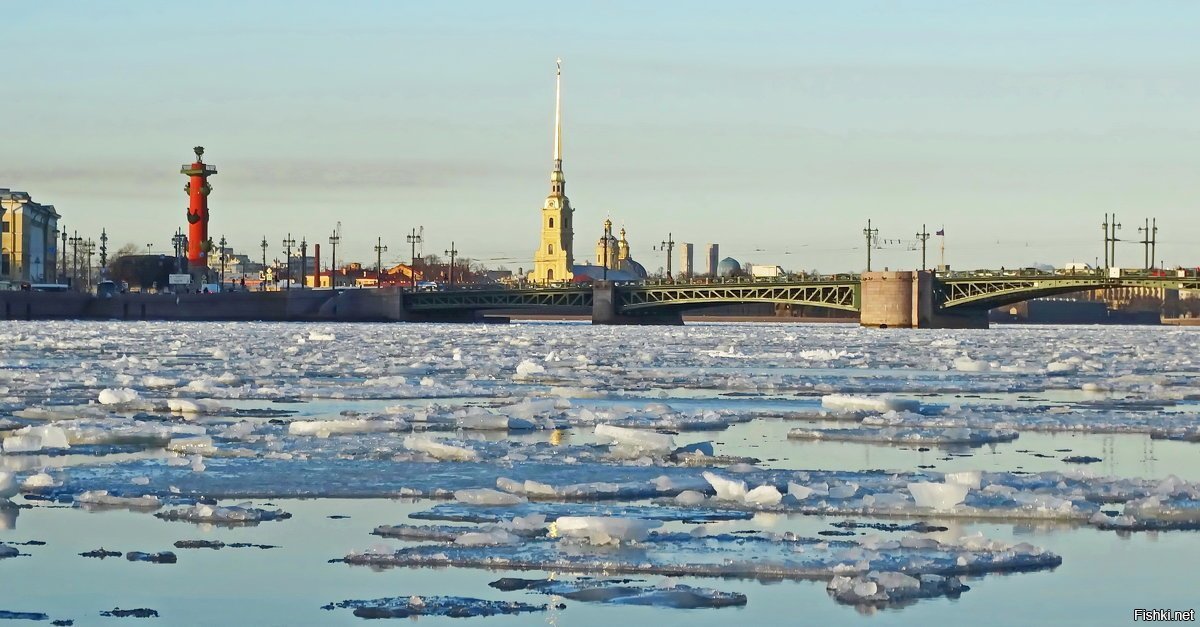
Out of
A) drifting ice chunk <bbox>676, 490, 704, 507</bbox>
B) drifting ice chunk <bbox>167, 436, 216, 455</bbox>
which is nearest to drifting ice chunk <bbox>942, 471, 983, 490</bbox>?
drifting ice chunk <bbox>676, 490, 704, 507</bbox>

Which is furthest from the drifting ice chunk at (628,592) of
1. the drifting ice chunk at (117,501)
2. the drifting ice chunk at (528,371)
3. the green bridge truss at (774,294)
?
the green bridge truss at (774,294)

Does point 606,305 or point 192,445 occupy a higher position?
point 606,305

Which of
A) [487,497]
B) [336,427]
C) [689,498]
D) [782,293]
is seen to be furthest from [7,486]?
[782,293]

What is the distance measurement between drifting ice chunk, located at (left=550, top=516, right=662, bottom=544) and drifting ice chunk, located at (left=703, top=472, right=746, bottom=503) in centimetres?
145

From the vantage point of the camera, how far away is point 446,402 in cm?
2036

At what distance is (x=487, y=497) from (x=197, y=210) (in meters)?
126

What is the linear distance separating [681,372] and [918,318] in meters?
66.3

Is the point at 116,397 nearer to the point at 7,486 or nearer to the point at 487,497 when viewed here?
the point at 7,486

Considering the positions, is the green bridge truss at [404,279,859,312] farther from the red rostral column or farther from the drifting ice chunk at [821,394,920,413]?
the drifting ice chunk at [821,394,920,413]

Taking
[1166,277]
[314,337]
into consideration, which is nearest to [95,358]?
[314,337]

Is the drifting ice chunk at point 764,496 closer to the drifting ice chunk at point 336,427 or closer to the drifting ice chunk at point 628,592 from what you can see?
the drifting ice chunk at point 628,592

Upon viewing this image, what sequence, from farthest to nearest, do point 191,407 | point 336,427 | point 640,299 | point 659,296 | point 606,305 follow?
1. point 640,299
2. point 659,296
3. point 606,305
4. point 191,407
5. point 336,427

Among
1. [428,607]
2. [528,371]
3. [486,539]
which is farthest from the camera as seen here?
[528,371]

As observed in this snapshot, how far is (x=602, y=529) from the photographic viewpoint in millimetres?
8781
